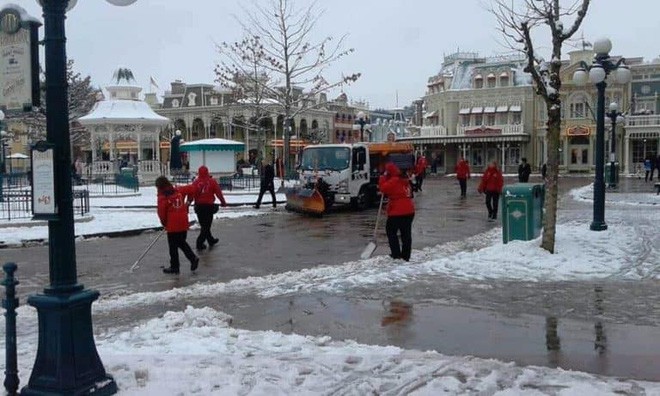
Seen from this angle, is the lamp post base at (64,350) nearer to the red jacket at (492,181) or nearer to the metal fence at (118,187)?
the red jacket at (492,181)

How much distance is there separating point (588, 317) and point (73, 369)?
5.56 meters

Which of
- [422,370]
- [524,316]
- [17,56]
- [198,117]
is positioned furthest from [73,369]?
[198,117]

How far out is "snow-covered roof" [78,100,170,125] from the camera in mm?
38500

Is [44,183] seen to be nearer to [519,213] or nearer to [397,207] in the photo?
[397,207]

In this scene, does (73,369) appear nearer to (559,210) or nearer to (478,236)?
(478,236)

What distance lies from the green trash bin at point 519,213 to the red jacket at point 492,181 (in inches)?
256

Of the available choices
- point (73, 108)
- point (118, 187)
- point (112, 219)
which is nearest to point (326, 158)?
point (112, 219)

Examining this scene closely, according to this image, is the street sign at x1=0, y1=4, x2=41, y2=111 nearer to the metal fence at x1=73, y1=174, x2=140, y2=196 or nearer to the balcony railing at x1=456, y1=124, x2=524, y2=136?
the metal fence at x1=73, y1=174, x2=140, y2=196

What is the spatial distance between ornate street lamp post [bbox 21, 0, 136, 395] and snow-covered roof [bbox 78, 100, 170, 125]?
3499 centimetres

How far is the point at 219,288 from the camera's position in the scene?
9.77 metres

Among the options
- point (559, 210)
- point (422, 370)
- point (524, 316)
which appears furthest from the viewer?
point (559, 210)

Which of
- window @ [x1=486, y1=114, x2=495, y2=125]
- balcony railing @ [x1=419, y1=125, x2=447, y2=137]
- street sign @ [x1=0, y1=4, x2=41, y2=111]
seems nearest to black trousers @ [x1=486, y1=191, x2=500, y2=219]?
street sign @ [x1=0, y1=4, x2=41, y2=111]

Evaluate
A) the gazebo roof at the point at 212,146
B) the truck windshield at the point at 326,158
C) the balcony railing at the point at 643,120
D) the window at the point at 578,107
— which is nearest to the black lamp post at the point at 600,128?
the truck windshield at the point at 326,158

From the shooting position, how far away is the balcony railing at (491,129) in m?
63.5
